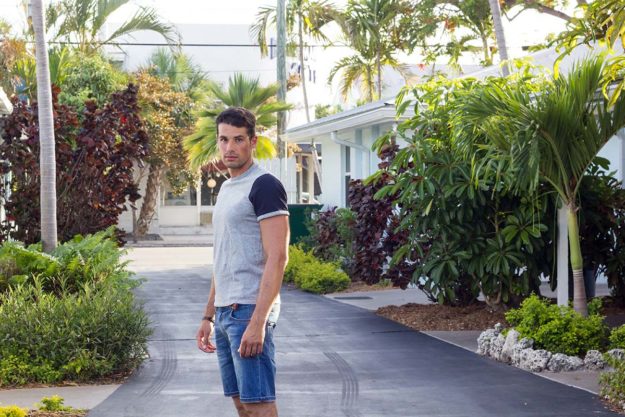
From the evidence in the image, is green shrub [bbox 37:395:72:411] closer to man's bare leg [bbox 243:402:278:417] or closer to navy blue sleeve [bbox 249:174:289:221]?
man's bare leg [bbox 243:402:278:417]

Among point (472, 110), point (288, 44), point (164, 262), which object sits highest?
point (288, 44)

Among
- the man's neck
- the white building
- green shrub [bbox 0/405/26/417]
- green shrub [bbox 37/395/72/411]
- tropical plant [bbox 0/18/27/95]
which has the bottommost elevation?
green shrub [bbox 37/395/72/411]

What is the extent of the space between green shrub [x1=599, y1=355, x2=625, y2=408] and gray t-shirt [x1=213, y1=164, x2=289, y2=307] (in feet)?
12.5

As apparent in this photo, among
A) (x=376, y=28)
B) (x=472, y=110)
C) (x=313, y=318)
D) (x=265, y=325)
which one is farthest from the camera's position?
(x=376, y=28)

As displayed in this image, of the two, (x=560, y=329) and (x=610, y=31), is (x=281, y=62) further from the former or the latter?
(x=610, y=31)

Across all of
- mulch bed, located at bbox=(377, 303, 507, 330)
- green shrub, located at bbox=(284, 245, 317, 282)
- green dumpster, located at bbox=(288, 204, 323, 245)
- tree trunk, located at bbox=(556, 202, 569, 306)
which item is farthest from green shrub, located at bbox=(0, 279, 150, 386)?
green dumpster, located at bbox=(288, 204, 323, 245)

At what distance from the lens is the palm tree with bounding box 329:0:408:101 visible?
3038cm

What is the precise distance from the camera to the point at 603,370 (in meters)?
9.20

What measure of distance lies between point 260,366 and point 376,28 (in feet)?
86.7

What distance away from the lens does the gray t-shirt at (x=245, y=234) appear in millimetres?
4992

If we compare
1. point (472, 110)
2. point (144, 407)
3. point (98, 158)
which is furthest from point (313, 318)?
point (144, 407)

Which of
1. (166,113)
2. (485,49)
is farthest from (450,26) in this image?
(166,113)

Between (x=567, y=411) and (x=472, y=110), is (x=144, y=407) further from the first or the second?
(x=472, y=110)

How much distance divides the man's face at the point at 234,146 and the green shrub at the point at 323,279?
1203 centimetres
